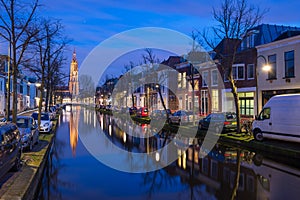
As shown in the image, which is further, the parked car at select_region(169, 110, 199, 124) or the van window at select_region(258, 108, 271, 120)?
the parked car at select_region(169, 110, 199, 124)

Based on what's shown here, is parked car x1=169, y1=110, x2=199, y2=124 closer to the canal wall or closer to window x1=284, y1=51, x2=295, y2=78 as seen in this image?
window x1=284, y1=51, x2=295, y2=78

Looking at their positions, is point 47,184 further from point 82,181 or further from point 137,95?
point 137,95

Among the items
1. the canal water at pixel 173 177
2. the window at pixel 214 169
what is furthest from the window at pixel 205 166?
the window at pixel 214 169

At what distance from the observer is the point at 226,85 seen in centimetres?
3425

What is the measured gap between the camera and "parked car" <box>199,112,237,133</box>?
65.8 feet

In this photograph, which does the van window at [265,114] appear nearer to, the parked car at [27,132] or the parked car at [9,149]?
the parked car at [27,132]

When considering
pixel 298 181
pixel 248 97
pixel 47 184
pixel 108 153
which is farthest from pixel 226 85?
pixel 47 184

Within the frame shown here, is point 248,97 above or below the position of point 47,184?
above

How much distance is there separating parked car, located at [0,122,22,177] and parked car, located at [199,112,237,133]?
556 inches

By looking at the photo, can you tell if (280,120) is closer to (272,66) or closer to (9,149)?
(9,149)

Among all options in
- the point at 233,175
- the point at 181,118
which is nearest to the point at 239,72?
the point at 181,118

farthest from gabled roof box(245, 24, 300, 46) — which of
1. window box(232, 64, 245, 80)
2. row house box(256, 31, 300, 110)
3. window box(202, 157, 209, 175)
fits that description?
window box(202, 157, 209, 175)

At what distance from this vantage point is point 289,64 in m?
24.8

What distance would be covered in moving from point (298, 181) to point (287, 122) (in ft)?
19.7
